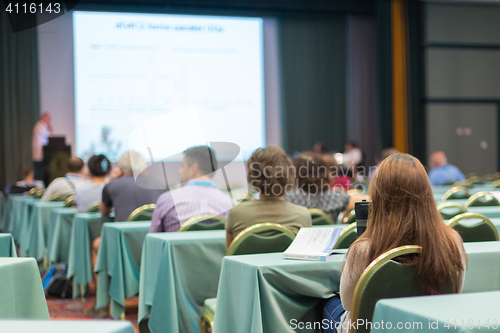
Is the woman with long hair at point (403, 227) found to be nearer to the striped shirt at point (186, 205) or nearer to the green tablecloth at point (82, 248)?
the striped shirt at point (186, 205)

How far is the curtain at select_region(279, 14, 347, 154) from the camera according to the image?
36.4 ft

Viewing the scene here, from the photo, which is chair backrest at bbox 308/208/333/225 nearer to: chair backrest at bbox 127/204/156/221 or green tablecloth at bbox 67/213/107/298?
chair backrest at bbox 127/204/156/221

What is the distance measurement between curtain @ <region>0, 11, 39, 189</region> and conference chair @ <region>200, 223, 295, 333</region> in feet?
28.8

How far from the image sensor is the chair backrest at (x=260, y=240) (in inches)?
81.3

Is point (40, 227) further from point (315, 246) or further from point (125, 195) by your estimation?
point (315, 246)

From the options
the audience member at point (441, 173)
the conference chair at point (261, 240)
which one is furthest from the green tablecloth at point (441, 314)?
the audience member at point (441, 173)

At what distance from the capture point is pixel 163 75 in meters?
9.91

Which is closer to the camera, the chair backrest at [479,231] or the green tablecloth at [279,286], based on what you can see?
the green tablecloth at [279,286]

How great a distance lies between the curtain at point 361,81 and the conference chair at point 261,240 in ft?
32.0

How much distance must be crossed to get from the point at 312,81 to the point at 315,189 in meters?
8.29

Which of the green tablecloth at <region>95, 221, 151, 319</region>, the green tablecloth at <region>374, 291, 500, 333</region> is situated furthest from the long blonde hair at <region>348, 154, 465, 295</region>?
the green tablecloth at <region>95, 221, 151, 319</region>

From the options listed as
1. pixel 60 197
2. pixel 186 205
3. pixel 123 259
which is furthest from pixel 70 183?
pixel 186 205

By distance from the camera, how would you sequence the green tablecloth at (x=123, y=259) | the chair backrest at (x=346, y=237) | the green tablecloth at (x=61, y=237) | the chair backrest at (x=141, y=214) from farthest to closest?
the green tablecloth at (x=61, y=237)
the chair backrest at (x=141, y=214)
the green tablecloth at (x=123, y=259)
the chair backrest at (x=346, y=237)

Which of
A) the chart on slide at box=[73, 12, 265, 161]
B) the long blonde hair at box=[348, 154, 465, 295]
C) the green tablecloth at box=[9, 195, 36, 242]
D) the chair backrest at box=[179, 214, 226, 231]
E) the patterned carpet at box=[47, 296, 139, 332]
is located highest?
the chart on slide at box=[73, 12, 265, 161]
